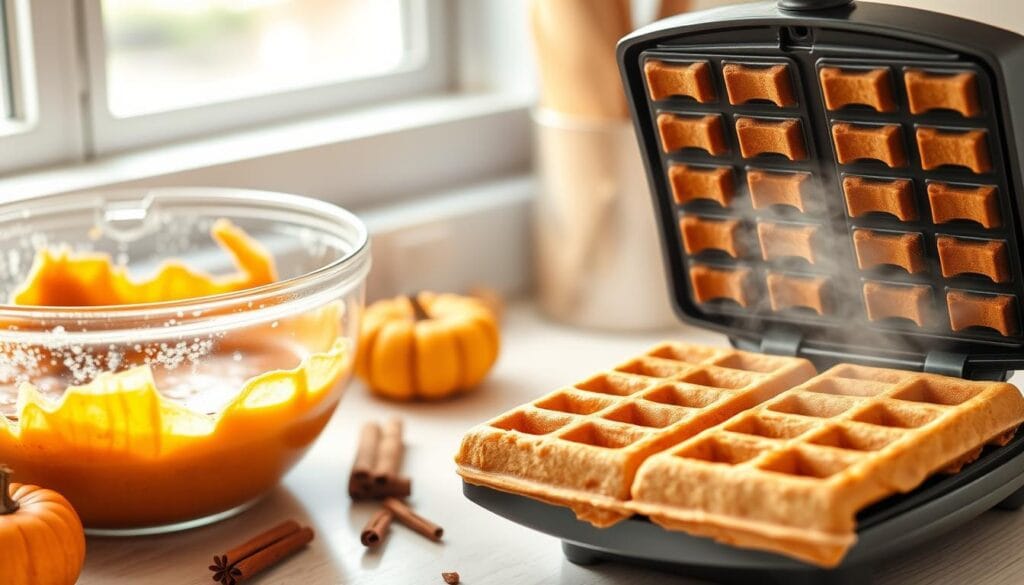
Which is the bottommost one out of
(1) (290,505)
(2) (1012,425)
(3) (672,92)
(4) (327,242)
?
(1) (290,505)

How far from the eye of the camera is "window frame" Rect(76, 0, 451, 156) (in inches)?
71.7

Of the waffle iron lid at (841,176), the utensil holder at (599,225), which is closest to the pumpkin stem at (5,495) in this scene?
the waffle iron lid at (841,176)

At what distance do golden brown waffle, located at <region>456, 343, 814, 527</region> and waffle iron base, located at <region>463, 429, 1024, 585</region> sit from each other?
16mm

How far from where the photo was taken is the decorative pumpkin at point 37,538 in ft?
3.80

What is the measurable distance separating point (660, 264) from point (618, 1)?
35cm

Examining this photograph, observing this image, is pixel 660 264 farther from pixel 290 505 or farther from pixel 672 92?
pixel 290 505

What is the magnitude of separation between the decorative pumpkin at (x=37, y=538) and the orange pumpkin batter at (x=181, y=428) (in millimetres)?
72

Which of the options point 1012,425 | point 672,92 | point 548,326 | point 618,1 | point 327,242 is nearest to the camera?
point 1012,425

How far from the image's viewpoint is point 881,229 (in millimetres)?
1333

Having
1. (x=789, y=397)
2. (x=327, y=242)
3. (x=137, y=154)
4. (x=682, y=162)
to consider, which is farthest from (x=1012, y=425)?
(x=137, y=154)

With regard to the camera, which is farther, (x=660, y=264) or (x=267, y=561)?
(x=660, y=264)

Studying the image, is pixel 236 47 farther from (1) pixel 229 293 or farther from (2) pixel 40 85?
(1) pixel 229 293

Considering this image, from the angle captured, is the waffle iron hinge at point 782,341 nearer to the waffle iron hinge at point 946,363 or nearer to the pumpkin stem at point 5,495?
the waffle iron hinge at point 946,363

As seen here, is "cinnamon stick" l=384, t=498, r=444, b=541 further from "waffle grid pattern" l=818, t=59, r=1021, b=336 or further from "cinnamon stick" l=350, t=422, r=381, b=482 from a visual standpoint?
"waffle grid pattern" l=818, t=59, r=1021, b=336
